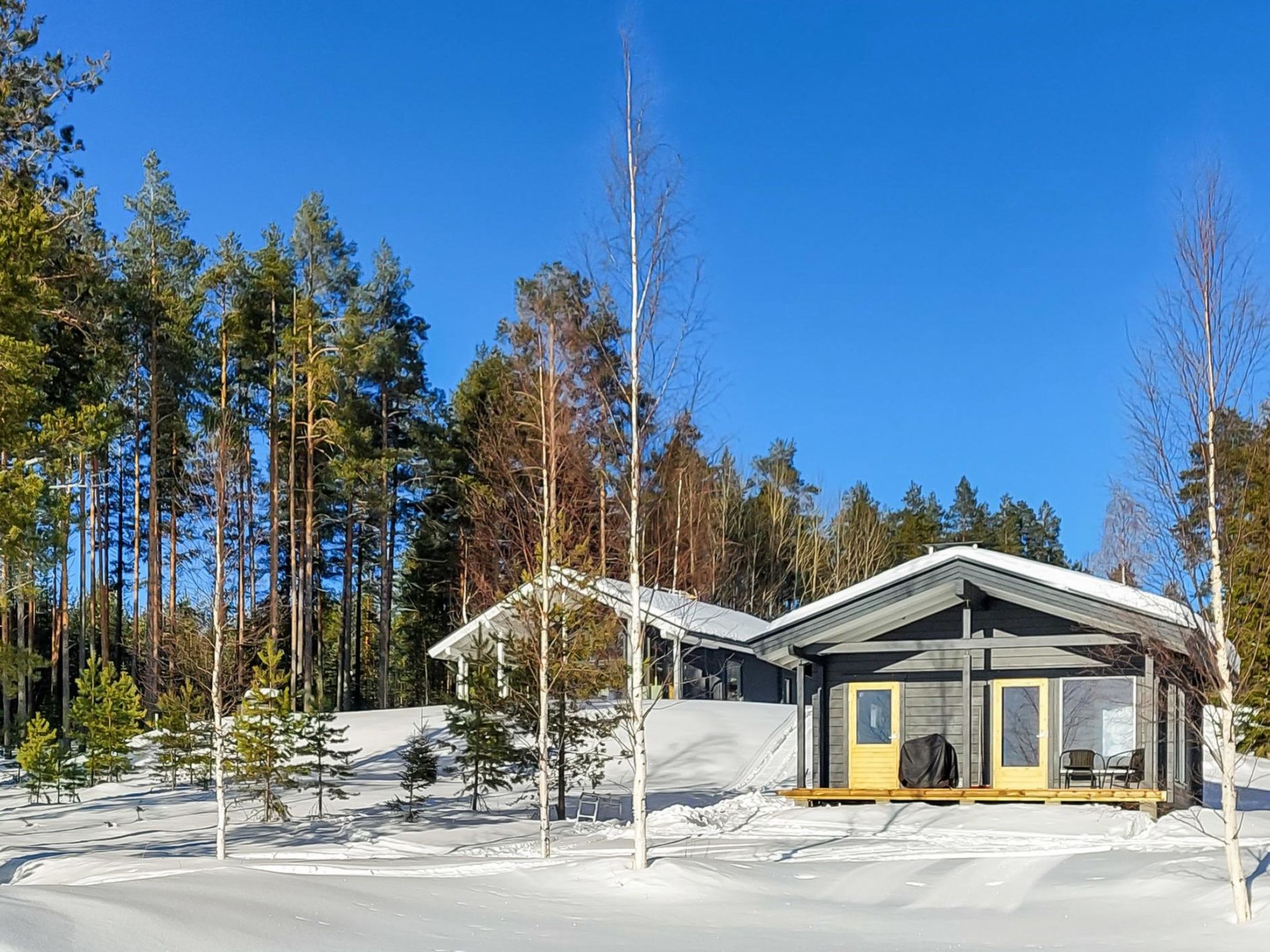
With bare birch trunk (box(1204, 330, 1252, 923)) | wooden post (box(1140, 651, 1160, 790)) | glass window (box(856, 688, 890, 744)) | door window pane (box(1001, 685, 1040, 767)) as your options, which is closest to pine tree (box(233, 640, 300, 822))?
glass window (box(856, 688, 890, 744))

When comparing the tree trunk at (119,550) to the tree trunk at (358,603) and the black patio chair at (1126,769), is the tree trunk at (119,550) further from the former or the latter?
the black patio chair at (1126,769)

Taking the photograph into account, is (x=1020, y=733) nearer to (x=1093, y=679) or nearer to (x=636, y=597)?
(x=1093, y=679)

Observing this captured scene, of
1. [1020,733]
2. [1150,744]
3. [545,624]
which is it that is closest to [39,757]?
[545,624]

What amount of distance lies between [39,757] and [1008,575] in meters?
16.2

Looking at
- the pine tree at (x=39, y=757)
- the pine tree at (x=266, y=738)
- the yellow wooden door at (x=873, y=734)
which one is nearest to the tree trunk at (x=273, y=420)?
the pine tree at (x=39, y=757)

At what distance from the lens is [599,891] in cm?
1023

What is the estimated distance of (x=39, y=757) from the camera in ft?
69.6

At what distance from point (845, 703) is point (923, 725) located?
1.23 metres

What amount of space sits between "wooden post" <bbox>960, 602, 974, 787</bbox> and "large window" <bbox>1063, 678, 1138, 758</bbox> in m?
1.41

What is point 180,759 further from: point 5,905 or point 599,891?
point 5,905

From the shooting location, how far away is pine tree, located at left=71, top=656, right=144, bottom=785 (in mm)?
23156

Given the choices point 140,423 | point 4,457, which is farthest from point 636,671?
point 140,423

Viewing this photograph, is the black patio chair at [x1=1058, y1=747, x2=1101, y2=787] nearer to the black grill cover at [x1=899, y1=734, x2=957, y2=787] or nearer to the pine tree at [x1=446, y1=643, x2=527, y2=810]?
the black grill cover at [x1=899, y1=734, x2=957, y2=787]

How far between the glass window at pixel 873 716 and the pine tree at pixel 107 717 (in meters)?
12.9
